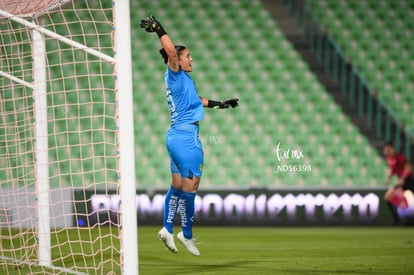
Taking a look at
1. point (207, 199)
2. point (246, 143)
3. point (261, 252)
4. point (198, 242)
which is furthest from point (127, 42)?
point (246, 143)

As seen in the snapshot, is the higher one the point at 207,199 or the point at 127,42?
the point at 127,42

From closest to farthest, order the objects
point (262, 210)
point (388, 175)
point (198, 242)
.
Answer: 1. point (198, 242)
2. point (262, 210)
3. point (388, 175)

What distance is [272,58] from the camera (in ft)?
45.7

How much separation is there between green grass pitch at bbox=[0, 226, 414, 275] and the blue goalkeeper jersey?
116 centimetres

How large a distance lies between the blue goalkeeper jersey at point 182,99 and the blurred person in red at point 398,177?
6227 millimetres

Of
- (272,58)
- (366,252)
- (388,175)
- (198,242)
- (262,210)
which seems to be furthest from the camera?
(272,58)

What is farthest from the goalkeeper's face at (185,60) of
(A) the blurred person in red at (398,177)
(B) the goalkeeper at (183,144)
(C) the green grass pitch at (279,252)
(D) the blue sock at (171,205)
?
(A) the blurred person in red at (398,177)

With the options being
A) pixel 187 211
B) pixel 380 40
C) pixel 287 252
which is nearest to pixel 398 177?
pixel 380 40

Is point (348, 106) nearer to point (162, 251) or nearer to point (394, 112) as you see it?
point (394, 112)

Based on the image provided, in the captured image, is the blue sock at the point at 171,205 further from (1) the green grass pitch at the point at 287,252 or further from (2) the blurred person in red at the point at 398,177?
(2) the blurred person in red at the point at 398,177

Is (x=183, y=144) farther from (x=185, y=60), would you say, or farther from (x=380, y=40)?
(x=380, y=40)

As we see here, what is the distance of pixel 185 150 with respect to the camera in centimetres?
620

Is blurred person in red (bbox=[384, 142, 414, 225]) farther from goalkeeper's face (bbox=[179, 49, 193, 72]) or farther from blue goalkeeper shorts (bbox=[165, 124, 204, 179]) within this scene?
goalkeeper's face (bbox=[179, 49, 193, 72])

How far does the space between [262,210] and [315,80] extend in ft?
9.58
